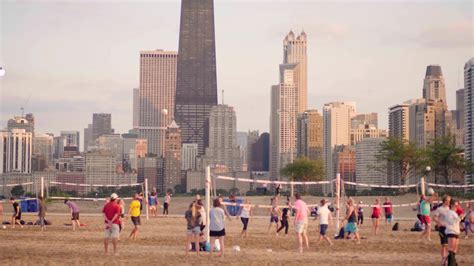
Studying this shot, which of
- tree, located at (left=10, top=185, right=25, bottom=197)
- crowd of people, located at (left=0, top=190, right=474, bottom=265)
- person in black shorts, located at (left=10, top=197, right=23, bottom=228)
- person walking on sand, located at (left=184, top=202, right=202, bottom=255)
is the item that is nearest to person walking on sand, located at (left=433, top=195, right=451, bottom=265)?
crowd of people, located at (left=0, top=190, right=474, bottom=265)

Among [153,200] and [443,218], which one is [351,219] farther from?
[153,200]

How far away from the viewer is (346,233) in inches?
1292

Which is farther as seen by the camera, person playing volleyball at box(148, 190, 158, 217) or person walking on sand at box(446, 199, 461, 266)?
person playing volleyball at box(148, 190, 158, 217)

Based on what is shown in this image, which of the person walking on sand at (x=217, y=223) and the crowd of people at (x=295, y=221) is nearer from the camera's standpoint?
the crowd of people at (x=295, y=221)

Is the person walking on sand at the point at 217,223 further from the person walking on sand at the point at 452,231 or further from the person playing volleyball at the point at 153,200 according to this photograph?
the person playing volleyball at the point at 153,200

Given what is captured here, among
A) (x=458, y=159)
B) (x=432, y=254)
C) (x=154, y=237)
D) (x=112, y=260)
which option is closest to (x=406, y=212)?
(x=458, y=159)

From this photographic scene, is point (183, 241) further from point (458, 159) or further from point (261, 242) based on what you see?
point (458, 159)

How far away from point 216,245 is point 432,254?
5.73 metres

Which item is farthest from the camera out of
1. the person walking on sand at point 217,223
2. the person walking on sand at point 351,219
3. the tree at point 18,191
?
the tree at point 18,191

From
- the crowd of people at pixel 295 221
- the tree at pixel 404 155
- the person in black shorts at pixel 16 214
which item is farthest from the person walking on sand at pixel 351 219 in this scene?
the tree at pixel 404 155

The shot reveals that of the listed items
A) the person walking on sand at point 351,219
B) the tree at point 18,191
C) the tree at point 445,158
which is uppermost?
the tree at point 445,158

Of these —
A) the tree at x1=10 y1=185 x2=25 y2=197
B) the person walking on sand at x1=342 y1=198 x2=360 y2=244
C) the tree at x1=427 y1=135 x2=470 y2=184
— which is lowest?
the tree at x1=10 y1=185 x2=25 y2=197

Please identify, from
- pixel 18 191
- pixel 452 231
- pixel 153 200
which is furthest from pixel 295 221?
pixel 18 191

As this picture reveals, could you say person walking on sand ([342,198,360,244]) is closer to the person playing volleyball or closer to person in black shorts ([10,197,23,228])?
person in black shorts ([10,197,23,228])
